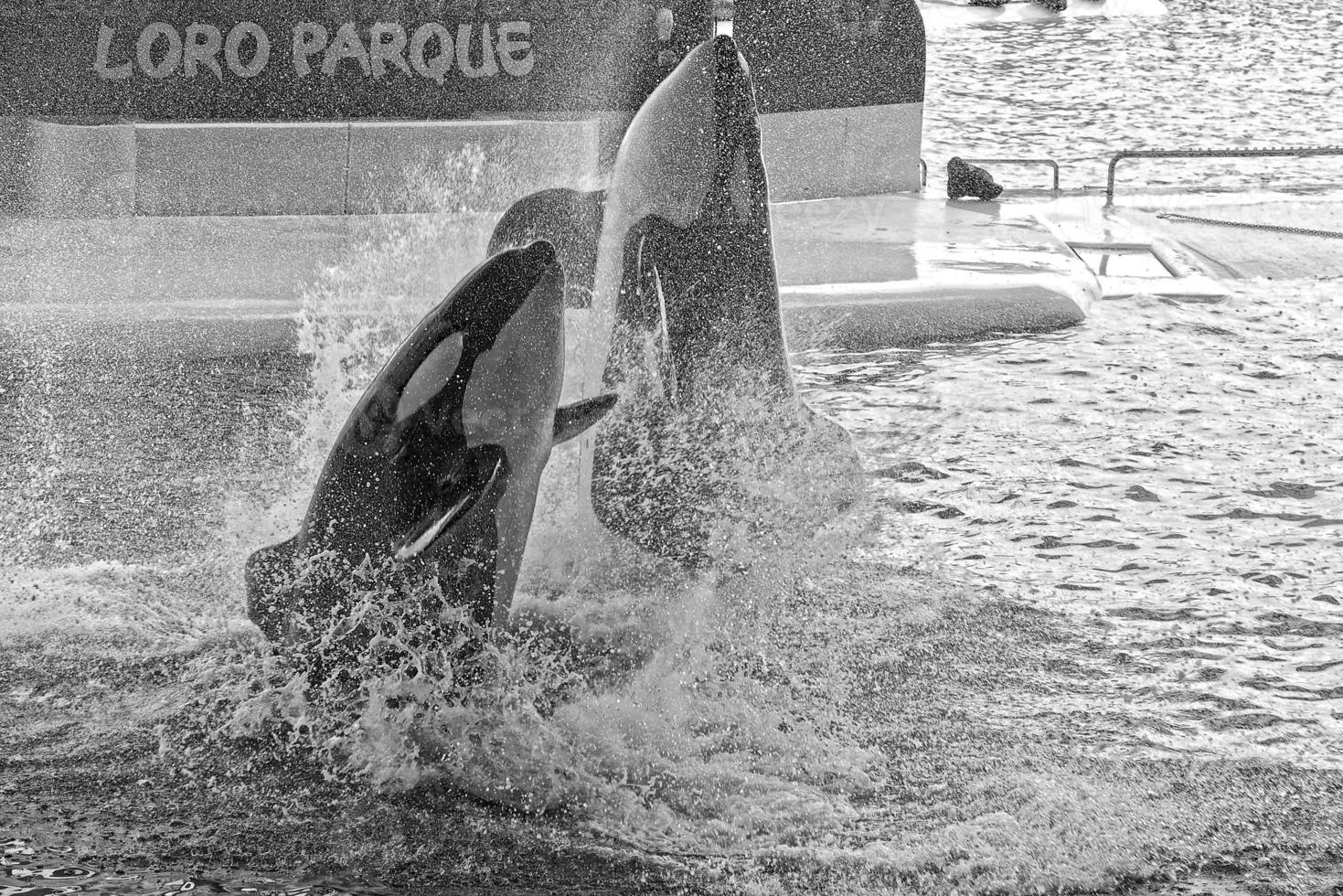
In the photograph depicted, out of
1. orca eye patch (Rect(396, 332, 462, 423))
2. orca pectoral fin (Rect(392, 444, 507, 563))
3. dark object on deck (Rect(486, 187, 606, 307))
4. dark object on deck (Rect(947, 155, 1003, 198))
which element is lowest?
orca pectoral fin (Rect(392, 444, 507, 563))

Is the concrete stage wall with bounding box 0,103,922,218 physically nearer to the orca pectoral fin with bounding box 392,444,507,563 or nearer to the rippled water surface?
the rippled water surface

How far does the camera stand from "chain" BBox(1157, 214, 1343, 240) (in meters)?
9.22

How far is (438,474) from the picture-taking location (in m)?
3.12

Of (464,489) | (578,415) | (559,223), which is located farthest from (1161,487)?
(464,489)

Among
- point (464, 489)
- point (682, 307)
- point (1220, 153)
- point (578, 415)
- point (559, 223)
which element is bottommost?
point (464, 489)

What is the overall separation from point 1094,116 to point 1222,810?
51.4 ft

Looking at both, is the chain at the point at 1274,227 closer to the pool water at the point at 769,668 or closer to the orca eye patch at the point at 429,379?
the pool water at the point at 769,668

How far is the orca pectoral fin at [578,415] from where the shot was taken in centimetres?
344

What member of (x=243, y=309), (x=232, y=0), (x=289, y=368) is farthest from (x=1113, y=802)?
(x=232, y=0)

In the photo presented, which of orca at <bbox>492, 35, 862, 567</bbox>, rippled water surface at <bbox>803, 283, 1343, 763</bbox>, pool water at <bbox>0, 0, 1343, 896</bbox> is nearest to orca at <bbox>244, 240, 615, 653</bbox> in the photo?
pool water at <bbox>0, 0, 1343, 896</bbox>

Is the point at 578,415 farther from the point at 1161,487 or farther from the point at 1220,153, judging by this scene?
the point at 1220,153

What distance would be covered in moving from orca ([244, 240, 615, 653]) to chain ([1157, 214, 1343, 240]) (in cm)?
762

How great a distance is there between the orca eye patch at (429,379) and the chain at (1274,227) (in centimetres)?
791

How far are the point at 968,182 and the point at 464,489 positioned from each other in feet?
25.2
